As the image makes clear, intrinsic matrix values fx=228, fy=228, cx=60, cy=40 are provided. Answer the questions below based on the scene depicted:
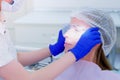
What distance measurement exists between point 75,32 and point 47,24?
58 centimetres

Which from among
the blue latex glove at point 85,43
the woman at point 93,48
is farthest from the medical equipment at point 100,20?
the blue latex glove at point 85,43

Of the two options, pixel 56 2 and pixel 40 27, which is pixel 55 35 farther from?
pixel 56 2

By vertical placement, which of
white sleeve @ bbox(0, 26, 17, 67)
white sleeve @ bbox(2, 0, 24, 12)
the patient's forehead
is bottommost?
white sleeve @ bbox(0, 26, 17, 67)

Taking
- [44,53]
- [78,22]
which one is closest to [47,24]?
[44,53]

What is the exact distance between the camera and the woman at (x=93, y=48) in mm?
1240

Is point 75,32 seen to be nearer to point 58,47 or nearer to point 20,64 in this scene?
point 58,47

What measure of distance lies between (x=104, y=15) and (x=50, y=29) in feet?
2.11

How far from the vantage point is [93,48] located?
1.29 m

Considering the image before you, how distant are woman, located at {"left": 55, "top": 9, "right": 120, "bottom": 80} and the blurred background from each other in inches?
12.1

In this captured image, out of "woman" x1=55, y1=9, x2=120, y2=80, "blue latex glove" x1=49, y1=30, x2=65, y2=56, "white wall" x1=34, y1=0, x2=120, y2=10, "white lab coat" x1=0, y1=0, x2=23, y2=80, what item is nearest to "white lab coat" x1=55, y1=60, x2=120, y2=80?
"woman" x1=55, y1=9, x2=120, y2=80

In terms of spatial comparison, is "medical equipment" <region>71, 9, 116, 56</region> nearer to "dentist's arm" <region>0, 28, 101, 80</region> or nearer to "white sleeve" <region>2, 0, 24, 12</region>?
"dentist's arm" <region>0, 28, 101, 80</region>

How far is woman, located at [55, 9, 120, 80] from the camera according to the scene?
124 cm

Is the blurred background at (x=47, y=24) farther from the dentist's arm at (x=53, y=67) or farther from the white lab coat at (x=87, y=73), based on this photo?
the dentist's arm at (x=53, y=67)

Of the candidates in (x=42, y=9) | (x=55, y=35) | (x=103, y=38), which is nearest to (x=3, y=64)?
(x=103, y=38)
